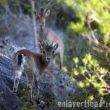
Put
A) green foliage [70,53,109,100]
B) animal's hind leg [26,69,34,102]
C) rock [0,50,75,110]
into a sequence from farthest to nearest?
animal's hind leg [26,69,34,102] → rock [0,50,75,110] → green foliage [70,53,109,100]

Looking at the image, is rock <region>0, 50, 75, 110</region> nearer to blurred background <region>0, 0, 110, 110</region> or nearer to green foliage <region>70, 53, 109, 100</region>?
blurred background <region>0, 0, 110, 110</region>

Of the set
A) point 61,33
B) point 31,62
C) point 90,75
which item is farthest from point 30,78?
point 61,33

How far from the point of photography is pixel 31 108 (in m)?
10.6

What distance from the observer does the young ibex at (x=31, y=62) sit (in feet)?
35.1

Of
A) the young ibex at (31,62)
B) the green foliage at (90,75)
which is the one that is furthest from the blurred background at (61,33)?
the young ibex at (31,62)

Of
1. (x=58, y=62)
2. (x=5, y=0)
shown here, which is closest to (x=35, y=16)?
(x=58, y=62)

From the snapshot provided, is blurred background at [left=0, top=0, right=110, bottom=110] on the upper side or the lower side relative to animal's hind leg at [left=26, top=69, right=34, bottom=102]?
upper

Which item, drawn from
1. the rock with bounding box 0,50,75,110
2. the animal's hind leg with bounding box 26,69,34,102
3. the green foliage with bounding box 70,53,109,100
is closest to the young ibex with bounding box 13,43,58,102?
the animal's hind leg with bounding box 26,69,34,102

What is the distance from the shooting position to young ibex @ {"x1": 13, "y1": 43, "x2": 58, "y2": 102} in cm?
1069

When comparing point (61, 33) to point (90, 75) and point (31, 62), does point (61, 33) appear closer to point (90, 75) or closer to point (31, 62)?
point (31, 62)

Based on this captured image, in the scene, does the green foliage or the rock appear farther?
the rock

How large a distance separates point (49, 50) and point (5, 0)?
27.0 ft

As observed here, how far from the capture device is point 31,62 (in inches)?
433

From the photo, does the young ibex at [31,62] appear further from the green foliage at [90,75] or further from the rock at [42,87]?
the green foliage at [90,75]
